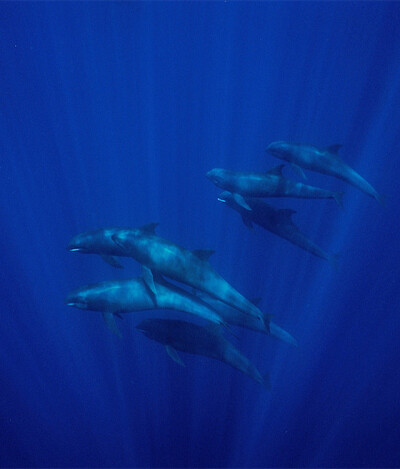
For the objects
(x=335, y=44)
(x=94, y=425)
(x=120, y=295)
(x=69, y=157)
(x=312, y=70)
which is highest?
(x=335, y=44)

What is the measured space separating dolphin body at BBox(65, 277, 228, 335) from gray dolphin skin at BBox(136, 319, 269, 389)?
788mm

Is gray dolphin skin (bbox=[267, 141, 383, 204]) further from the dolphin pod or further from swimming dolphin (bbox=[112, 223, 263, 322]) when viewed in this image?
swimming dolphin (bbox=[112, 223, 263, 322])

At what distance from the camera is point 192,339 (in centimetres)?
648

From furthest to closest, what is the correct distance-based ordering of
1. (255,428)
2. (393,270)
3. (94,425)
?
(393,270), (94,425), (255,428)

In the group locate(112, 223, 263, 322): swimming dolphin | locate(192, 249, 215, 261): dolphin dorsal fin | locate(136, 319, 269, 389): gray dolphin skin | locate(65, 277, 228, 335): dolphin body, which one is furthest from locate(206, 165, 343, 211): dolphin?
locate(136, 319, 269, 389): gray dolphin skin

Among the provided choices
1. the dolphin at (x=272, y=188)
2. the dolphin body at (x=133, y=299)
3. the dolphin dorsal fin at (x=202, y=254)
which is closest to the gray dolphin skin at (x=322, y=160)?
the dolphin at (x=272, y=188)

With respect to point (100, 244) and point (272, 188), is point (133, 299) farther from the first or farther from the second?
point (272, 188)

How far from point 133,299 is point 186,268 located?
3.76 ft

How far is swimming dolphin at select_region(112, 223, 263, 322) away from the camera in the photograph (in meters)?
5.17

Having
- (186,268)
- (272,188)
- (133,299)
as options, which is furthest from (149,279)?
(272,188)

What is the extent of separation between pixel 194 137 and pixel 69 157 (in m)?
5.23

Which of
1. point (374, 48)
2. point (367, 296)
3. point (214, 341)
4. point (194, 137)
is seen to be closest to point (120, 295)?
point (214, 341)

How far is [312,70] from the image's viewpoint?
13578 millimetres

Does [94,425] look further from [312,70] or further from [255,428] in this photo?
[312,70]
